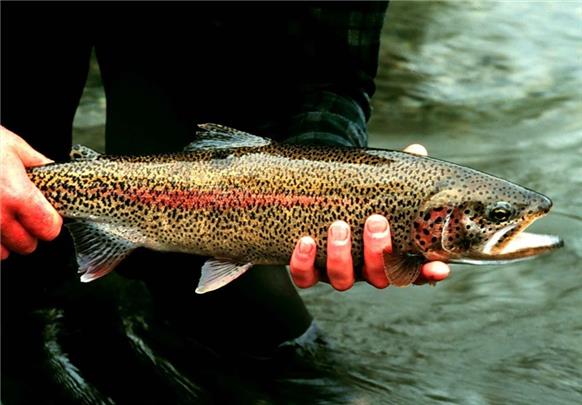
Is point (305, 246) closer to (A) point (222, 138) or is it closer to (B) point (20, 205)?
(A) point (222, 138)

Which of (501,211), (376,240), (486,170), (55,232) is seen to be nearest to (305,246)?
(376,240)

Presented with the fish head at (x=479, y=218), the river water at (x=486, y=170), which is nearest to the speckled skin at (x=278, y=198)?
the fish head at (x=479, y=218)

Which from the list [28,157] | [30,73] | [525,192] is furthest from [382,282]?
[30,73]

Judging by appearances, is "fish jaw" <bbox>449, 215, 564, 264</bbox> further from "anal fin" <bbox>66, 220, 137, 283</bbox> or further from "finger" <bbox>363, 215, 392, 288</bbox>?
"anal fin" <bbox>66, 220, 137, 283</bbox>

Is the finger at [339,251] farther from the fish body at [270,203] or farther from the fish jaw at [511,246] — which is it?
the fish jaw at [511,246]

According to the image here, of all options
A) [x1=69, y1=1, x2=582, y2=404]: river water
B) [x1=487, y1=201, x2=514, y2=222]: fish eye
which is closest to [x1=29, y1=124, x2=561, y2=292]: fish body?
[x1=487, y1=201, x2=514, y2=222]: fish eye

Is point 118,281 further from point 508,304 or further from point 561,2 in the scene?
point 561,2
